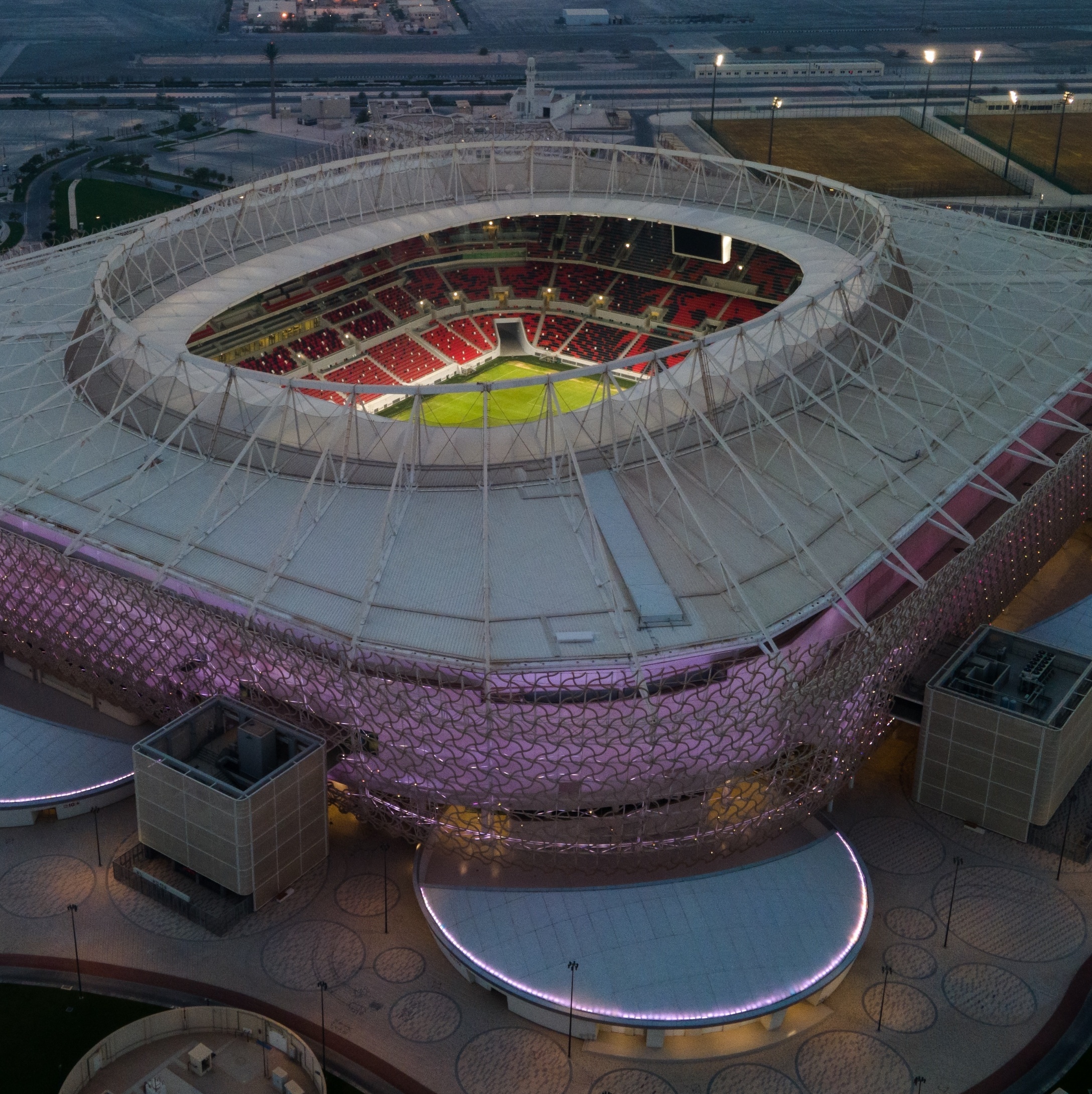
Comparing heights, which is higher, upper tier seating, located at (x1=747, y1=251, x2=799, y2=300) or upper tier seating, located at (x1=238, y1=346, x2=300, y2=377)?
upper tier seating, located at (x1=747, y1=251, x2=799, y2=300)

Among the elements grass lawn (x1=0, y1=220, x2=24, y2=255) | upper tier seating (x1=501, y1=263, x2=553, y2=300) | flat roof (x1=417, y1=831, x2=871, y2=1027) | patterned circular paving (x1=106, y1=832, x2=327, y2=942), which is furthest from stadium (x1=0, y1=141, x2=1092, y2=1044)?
grass lawn (x1=0, y1=220, x2=24, y2=255)

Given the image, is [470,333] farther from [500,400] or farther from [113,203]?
[113,203]

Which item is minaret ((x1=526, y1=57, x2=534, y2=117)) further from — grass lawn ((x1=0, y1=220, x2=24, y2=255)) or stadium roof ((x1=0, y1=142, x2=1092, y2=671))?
stadium roof ((x1=0, y1=142, x2=1092, y2=671))

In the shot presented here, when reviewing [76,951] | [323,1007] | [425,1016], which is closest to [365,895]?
[323,1007]

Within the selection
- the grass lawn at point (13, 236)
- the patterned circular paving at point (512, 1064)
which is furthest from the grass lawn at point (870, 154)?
the patterned circular paving at point (512, 1064)

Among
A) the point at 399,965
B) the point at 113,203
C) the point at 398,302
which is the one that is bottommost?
the point at 399,965

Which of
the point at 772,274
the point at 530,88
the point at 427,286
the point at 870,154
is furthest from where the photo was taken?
the point at 530,88
